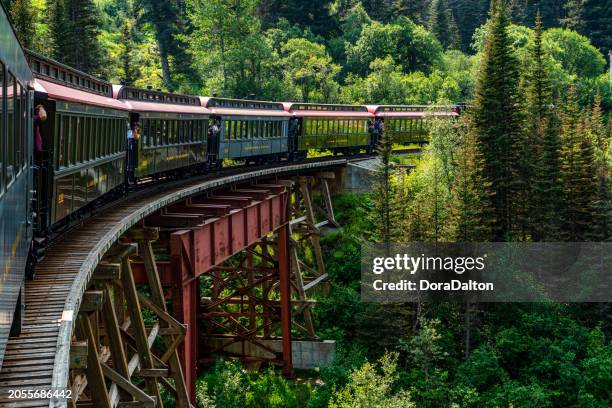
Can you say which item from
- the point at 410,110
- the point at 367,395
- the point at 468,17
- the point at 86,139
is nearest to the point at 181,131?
the point at 367,395

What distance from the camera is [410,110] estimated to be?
202 feet

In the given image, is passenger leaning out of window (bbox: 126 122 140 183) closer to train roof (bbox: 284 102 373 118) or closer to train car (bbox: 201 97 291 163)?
train car (bbox: 201 97 291 163)

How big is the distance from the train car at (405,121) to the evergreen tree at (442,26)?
58975mm

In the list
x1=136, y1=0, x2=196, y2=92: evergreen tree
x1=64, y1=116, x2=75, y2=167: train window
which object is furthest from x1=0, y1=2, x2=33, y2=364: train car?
x1=136, y1=0, x2=196, y2=92: evergreen tree

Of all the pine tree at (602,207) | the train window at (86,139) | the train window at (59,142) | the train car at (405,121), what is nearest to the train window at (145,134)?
the train window at (86,139)

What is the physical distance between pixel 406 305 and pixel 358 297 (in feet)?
6.12

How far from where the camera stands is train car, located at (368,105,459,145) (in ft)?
189

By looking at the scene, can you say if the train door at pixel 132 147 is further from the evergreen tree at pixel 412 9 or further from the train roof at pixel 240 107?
the evergreen tree at pixel 412 9

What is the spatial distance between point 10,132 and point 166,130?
18942 millimetres

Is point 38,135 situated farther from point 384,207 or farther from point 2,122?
point 384,207

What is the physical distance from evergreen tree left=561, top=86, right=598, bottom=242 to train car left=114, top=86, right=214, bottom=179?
19.1m

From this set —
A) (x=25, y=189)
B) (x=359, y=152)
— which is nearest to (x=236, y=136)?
(x=359, y=152)

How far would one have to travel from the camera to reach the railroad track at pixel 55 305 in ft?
24.2

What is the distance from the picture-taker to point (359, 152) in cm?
5731
